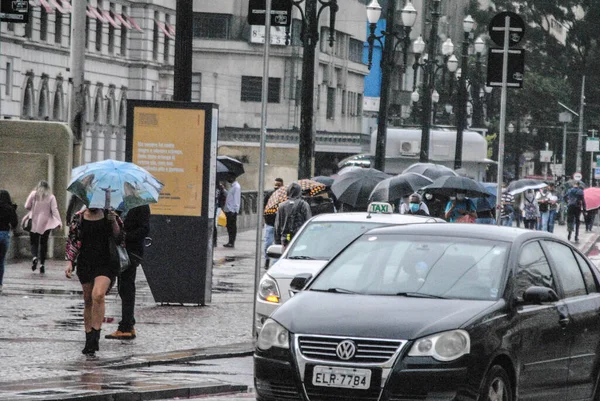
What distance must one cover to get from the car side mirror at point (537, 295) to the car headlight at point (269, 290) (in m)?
6.20

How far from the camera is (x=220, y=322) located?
1894cm

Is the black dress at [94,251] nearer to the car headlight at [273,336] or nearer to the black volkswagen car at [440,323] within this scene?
the black volkswagen car at [440,323]

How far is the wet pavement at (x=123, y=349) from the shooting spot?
1238 centimetres

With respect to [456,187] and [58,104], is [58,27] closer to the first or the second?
[58,104]

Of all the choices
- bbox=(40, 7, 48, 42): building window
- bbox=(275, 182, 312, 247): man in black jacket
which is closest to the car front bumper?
bbox=(275, 182, 312, 247): man in black jacket

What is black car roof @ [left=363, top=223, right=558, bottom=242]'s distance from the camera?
1105cm

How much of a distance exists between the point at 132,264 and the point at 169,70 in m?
72.8

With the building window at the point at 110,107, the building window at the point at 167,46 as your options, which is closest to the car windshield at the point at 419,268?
the building window at the point at 110,107

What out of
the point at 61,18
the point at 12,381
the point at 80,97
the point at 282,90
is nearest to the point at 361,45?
the point at 282,90

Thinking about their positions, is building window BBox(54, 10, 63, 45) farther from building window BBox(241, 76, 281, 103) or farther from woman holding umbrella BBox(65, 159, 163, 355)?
woman holding umbrella BBox(65, 159, 163, 355)

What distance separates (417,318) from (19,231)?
69.4ft

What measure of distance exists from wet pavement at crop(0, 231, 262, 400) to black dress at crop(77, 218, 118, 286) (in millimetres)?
743

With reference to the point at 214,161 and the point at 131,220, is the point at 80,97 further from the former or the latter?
the point at 131,220

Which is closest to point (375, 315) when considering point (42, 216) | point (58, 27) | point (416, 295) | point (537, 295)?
point (416, 295)
